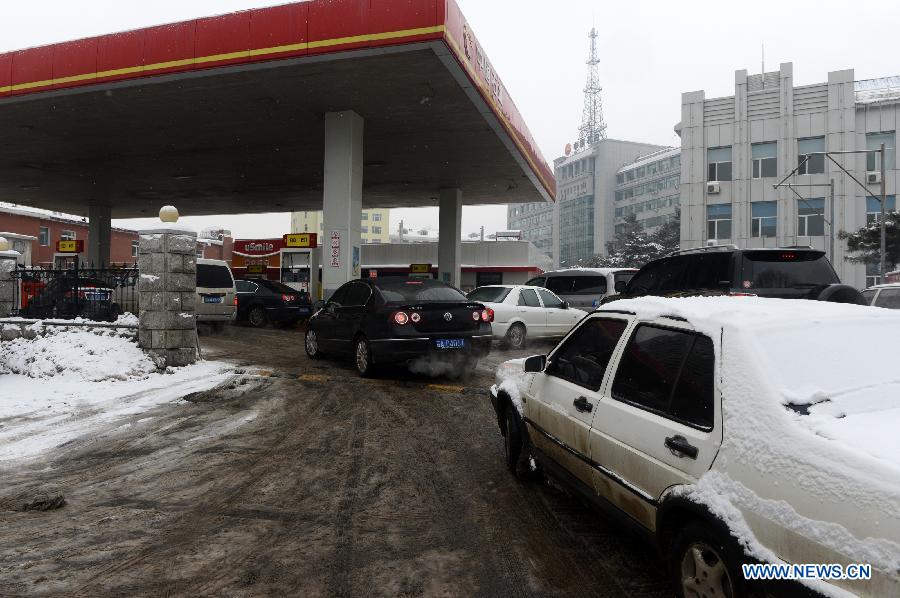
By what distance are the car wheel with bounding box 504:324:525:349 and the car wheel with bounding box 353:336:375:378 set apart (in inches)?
200

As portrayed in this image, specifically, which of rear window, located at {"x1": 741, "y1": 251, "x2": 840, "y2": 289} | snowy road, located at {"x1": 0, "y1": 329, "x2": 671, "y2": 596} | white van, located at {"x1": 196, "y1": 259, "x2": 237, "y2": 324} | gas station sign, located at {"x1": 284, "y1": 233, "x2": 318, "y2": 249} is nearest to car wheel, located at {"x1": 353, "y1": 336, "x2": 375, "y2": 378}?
snowy road, located at {"x1": 0, "y1": 329, "x2": 671, "y2": 596}

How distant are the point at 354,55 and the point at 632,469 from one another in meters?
11.6

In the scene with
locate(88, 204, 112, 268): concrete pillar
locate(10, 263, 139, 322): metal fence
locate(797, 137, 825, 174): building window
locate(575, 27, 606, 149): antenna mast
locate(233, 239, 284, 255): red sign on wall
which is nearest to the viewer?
locate(10, 263, 139, 322): metal fence

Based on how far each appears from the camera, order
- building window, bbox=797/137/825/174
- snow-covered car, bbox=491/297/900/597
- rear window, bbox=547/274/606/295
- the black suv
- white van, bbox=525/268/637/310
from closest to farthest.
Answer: snow-covered car, bbox=491/297/900/597 < the black suv < white van, bbox=525/268/637/310 < rear window, bbox=547/274/606/295 < building window, bbox=797/137/825/174

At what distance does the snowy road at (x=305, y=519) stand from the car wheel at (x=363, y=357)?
8.16 feet

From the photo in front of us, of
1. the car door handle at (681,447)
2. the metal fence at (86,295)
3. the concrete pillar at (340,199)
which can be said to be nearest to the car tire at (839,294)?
the car door handle at (681,447)

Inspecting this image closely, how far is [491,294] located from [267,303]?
8981 millimetres

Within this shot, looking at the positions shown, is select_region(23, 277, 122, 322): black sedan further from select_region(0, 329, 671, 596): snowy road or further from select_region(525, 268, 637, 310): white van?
select_region(525, 268, 637, 310): white van

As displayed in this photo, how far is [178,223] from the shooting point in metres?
10.0

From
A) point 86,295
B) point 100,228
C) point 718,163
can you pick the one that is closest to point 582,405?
point 86,295

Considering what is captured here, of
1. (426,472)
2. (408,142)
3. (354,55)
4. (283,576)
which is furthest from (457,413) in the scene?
(408,142)

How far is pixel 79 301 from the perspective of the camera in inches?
418

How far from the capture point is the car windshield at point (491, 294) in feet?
46.7

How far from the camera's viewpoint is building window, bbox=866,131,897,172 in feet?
128
